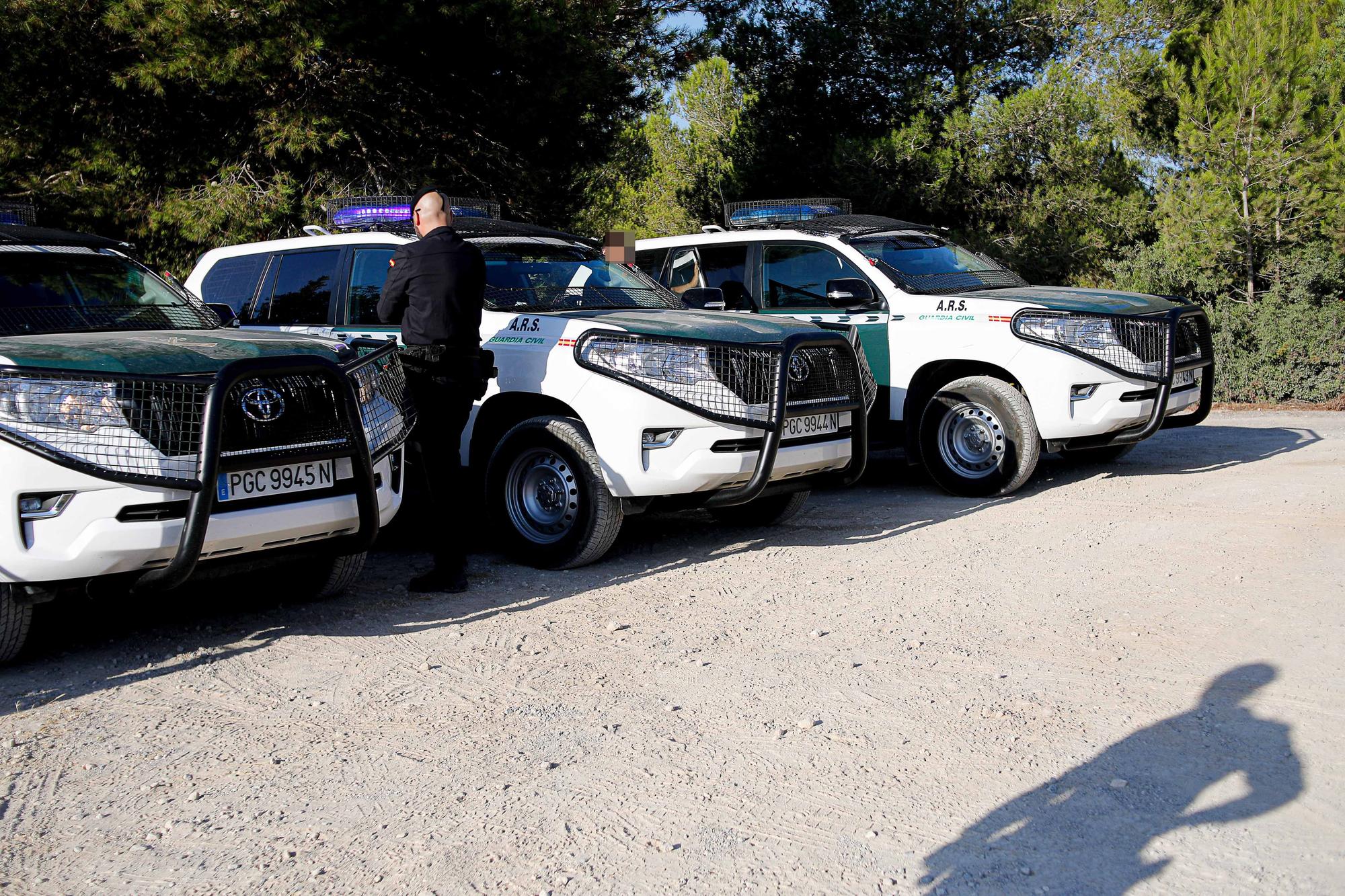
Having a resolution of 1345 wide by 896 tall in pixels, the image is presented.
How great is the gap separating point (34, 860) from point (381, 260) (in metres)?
4.66

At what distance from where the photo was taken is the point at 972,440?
8594 millimetres

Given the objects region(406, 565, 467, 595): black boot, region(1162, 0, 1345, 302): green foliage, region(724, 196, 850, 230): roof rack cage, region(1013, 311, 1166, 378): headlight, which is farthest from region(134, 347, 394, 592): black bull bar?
Result: region(1162, 0, 1345, 302): green foliage

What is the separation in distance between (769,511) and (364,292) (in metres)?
2.87

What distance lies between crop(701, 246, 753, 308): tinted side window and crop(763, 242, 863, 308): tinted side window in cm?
19

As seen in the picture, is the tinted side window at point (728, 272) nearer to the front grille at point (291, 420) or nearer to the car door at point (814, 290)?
the car door at point (814, 290)

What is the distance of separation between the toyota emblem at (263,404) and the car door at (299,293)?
8.35 feet

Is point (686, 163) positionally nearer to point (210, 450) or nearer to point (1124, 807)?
point (210, 450)

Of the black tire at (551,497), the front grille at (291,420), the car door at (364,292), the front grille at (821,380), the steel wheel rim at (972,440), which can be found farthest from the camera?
the steel wheel rim at (972,440)

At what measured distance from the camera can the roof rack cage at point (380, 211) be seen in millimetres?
8023

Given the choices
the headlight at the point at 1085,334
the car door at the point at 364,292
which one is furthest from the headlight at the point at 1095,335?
the car door at the point at 364,292

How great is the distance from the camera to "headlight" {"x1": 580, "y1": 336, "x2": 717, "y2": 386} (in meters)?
6.23

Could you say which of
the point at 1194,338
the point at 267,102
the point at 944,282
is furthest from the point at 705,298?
the point at 267,102

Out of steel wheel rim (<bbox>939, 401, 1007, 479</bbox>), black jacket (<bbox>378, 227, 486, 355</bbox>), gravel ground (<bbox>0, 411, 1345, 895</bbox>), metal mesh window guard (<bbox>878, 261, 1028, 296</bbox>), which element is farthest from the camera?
metal mesh window guard (<bbox>878, 261, 1028, 296</bbox>)

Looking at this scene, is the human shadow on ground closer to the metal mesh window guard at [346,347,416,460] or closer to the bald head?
the metal mesh window guard at [346,347,416,460]
